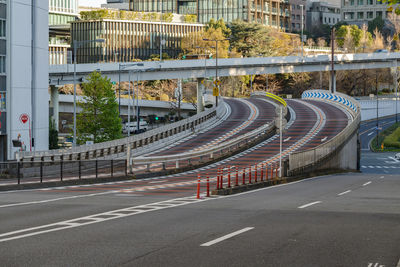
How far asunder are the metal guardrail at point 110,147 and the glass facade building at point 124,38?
312 feet

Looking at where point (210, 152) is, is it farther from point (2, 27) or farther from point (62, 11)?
point (62, 11)

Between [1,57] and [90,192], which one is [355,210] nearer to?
[90,192]

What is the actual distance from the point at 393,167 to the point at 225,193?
198 ft

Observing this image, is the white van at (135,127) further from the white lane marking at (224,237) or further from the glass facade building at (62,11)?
the white lane marking at (224,237)

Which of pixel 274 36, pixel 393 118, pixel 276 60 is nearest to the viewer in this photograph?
pixel 276 60

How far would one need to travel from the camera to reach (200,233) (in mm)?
14523

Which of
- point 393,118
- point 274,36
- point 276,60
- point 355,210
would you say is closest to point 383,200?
point 355,210

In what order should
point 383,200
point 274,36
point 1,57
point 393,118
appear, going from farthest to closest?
1. point 274,36
2. point 393,118
3. point 1,57
4. point 383,200

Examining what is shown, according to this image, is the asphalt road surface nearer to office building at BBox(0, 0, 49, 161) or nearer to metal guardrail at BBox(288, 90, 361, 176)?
metal guardrail at BBox(288, 90, 361, 176)

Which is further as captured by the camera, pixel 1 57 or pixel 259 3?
pixel 259 3

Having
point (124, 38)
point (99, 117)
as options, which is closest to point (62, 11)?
point (124, 38)

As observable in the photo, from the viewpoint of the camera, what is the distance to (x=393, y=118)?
14038 centimetres

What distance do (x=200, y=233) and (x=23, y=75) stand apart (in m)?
46.3

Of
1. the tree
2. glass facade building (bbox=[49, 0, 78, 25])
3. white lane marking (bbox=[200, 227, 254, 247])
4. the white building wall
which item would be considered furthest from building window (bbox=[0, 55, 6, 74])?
glass facade building (bbox=[49, 0, 78, 25])
